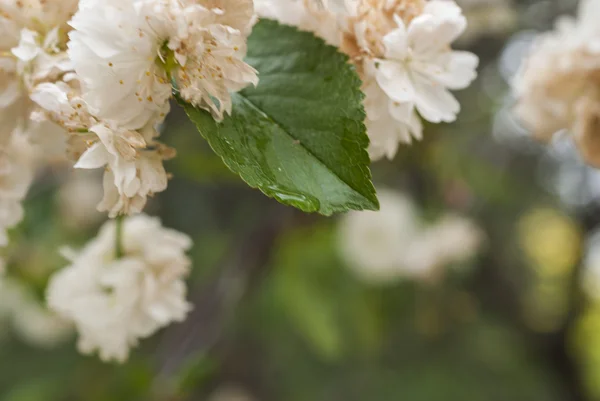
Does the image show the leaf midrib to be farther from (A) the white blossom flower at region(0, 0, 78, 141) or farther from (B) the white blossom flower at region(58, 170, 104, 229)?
(B) the white blossom flower at region(58, 170, 104, 229)

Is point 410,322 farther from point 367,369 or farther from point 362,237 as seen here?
point 362,237

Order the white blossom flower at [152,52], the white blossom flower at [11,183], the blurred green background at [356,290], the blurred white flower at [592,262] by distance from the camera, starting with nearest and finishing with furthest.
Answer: the white blossom flower at [152,52] → the white blossom flower at [11,183] → the blurred green background at [356,290] → the blurred white flower at [592,262]

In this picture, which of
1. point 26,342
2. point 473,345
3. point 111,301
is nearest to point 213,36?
point 111,301

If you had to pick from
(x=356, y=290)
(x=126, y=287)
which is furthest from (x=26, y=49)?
(x=356, y=290)

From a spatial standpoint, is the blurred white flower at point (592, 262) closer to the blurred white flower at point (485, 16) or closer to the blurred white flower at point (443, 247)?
the blurred white flower at point (443, 247)

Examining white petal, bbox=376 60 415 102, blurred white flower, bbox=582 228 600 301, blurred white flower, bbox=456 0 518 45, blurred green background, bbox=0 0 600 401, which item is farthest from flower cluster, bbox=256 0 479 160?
blurred white flower, bbox=582 228 600 301

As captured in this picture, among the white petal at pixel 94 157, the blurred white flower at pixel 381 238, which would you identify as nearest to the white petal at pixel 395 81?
the white petal at pixel 94 157
